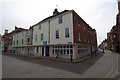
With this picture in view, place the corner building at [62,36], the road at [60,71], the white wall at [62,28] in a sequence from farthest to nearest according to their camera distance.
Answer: the white wall at [62,28] < the corner building at [62,36] < the road at [60,71]

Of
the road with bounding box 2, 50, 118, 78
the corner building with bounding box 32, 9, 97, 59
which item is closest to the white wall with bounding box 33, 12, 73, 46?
the corner building with bounding box 32, 9, 97, 59

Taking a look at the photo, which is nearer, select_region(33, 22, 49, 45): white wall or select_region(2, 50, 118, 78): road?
select_region(2, 50, 118, 78): road

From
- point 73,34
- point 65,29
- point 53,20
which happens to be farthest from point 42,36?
point 73,34

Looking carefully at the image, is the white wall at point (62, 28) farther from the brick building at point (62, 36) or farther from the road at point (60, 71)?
the road at point (60, 71)

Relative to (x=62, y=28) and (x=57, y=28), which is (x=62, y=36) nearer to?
(x=62, y=28)

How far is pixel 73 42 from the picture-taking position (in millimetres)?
12562

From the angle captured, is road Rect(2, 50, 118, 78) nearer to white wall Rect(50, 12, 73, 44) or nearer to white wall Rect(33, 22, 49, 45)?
white wall Rect(50, 12, 73, 44)

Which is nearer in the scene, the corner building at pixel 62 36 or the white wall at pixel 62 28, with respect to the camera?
the corner building at pixel 62 36

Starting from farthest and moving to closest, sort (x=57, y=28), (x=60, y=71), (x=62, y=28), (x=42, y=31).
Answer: (x=42, y=31)
(x=57, y=28)
(x=62, y=28)
(x=60, y=71)

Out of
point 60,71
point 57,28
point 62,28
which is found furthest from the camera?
point 57,28

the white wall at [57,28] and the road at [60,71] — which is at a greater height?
the white wall at [57,28]

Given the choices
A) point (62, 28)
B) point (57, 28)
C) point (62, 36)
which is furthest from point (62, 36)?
point (57, 28)

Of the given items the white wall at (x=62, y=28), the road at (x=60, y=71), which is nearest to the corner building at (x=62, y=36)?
the white wall at (x=62, y=28)

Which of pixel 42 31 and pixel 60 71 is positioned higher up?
pixel 42 31
